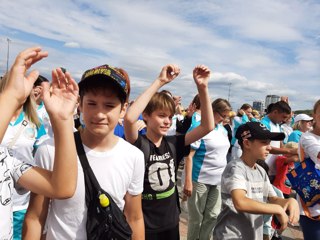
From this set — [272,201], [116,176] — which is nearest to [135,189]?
[116,176]

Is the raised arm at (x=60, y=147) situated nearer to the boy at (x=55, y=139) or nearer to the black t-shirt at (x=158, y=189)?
the boy at (x=55, y=139)

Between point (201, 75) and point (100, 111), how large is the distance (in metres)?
1.03

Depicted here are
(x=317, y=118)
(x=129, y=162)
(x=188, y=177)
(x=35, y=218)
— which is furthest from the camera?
(x=188, y=177)

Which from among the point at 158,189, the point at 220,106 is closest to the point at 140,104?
the point at 158,189

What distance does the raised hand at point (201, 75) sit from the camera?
2354 mm

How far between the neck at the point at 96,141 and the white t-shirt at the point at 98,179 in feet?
0.11

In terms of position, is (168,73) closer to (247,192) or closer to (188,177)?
(247,192)

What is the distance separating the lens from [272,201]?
2.49m

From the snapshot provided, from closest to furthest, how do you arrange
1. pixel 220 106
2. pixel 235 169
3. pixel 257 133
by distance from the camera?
1. pixel 235 169
2. pixel 257 133
3. pixel 220 106

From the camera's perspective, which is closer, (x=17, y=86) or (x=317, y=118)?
(x=17, y=86)

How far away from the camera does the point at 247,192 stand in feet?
7.70

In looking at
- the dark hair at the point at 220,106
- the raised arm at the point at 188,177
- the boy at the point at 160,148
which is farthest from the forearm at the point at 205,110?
the dark hair at the point at 220,106

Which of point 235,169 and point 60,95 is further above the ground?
point 60,95

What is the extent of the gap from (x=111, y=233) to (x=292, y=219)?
1241mm
